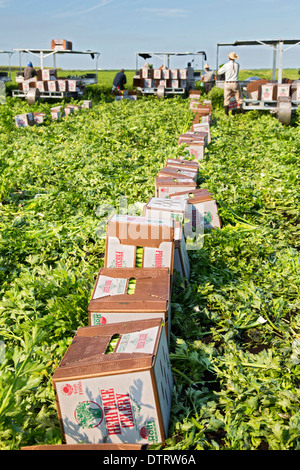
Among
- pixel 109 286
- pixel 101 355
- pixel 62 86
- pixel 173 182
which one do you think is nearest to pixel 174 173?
pixel 173 182

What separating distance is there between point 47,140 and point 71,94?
10281mm

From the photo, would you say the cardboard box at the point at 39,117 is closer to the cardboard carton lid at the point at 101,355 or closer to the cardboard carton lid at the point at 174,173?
the cardboard carton lid at the point at 174,173

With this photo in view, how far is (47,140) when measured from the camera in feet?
31.8

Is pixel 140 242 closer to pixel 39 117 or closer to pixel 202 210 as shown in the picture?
pixel 202 210

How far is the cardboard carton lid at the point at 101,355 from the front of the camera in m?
2.18

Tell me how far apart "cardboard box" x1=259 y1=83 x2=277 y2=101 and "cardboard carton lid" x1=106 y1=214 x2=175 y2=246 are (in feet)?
34.8

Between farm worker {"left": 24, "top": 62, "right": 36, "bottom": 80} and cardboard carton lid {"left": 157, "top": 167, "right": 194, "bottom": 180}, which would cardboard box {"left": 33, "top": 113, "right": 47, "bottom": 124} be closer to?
cardboard carton lid {"left": 157, "top": 167, "right": 194, "bottom": 180}

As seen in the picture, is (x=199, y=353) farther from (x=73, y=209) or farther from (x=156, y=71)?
(x=156, y=71)

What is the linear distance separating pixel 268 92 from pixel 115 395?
12311mm

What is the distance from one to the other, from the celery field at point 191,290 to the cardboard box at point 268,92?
469cm

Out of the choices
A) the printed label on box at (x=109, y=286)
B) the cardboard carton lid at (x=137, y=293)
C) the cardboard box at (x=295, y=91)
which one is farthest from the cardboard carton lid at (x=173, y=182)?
the cardboard box at (x=295, y=91)

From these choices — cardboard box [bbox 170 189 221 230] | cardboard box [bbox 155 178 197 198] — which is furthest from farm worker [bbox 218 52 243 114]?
cardboard box [bbox 170 189 221 230]

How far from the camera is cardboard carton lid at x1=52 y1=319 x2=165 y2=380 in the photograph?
2176 mm

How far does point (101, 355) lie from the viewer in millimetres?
2324
